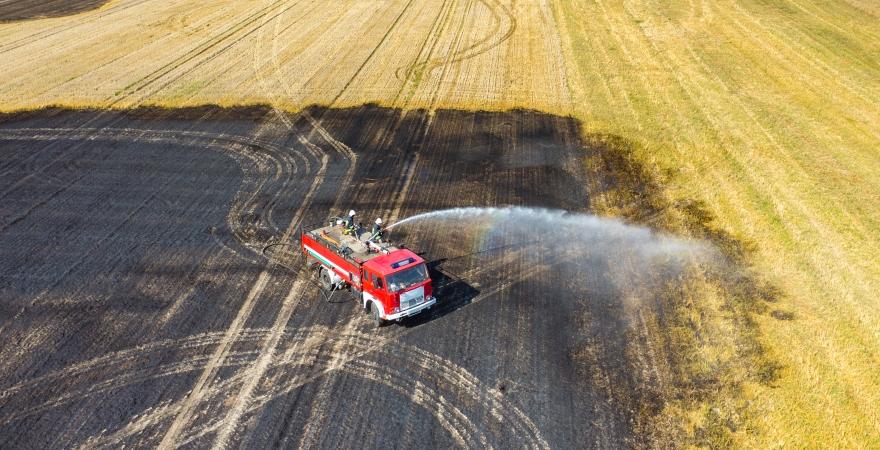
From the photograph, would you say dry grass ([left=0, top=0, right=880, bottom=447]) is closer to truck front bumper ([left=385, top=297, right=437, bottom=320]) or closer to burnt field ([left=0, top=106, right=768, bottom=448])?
burnt field ([left=0, top=106, right=768, bottom=448])

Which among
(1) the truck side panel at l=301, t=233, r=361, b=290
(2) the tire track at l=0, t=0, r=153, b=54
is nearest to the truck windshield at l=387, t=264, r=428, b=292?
(1) the truck side panel at l=301, t=233, r=361, b=290

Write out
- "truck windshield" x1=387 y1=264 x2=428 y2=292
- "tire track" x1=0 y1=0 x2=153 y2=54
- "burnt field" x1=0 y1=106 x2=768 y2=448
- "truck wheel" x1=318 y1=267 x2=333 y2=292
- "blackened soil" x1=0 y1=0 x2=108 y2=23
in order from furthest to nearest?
"blackened soil" x1=0 y1=0 x2=108 y2=23
"tire track" x1=0 y1=0 x2=153 y2=54
"truck wheel" x1=318 y1=267 x2=333 y2=292
"truck windshield" x1=387 y1=264 x2=428 y2=292
"burnt field" x1=0 y1=106 x2=768 y2=448

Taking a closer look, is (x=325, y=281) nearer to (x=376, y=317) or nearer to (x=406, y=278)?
(x=376, y=317)

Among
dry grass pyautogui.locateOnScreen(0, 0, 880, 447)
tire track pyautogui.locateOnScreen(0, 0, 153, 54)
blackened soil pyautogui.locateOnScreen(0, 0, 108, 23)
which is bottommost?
dry grass pyautogui.locateOnScreen(0, 0, 880, 447)

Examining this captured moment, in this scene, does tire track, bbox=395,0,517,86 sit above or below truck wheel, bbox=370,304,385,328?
above

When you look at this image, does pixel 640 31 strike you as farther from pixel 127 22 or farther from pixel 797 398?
pixel 127 22

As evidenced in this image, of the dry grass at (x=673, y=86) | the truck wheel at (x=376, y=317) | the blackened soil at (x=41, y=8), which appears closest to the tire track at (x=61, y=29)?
the dry grass at (x=673, y=86)

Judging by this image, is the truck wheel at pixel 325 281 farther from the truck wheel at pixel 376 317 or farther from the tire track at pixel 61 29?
the tire track at pixel 61 29
